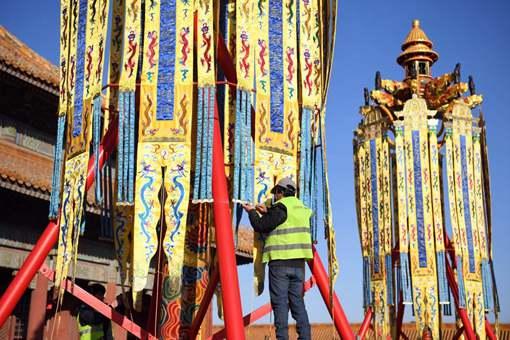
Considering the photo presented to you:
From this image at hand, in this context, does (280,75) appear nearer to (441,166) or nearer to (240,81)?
(240,81)

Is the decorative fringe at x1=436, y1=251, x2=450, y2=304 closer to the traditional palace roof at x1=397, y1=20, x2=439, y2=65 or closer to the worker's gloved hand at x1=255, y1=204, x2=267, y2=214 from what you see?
the traditional palace roof at x1=397, y1=20, x2=439, y2=65

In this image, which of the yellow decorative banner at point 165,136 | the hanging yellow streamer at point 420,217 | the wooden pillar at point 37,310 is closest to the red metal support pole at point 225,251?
the yellow decorative banner at point 165,136

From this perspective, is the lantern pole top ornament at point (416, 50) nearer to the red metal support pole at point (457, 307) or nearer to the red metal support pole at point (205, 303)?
the red metal support pole at point (457, 307)

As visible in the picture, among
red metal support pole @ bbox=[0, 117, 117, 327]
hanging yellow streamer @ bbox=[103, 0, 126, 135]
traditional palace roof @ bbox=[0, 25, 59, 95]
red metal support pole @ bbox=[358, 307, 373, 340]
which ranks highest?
traditional palace roof @ bbox=[0, 25, 59, 95]

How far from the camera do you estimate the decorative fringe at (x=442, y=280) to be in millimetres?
15328

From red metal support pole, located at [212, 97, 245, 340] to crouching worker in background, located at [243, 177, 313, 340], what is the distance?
1.17 feet

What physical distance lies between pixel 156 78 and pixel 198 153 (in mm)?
821

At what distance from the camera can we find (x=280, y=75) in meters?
7.05

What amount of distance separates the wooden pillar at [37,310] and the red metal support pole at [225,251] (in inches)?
278

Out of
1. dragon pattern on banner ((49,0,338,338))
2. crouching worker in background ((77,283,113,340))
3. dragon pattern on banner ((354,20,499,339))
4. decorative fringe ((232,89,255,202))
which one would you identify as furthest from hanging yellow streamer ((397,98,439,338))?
decorative fringe ((232,89,255,202))

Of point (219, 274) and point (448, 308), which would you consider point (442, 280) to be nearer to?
point (448, 308)

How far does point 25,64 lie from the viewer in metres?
12.2

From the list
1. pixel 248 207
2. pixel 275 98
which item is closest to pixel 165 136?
pixel 248 207

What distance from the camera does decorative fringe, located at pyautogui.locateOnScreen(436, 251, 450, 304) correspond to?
15328mm
